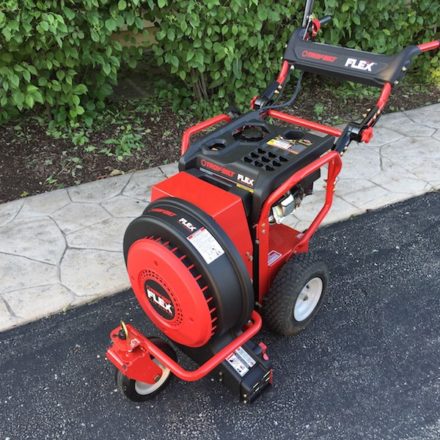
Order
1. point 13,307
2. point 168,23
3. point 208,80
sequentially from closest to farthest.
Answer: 1. point 13,307
2. point 168,23
3. point 208,80

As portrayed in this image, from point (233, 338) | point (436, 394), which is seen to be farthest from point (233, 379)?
point (436, 394)

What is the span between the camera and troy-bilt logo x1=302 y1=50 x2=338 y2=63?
96.8 inches

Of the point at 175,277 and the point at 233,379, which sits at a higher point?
the point at 175,277

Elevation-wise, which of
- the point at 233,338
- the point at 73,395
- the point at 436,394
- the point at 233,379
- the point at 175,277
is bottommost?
the point at 73,395

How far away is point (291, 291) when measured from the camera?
2197 mm

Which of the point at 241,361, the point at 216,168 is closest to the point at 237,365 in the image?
the point at 241,361

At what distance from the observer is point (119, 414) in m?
2.18

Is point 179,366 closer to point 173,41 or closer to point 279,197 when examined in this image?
point 279,197

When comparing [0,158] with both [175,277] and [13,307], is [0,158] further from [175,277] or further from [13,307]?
[175,277]

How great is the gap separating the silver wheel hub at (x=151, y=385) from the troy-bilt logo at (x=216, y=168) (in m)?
0.83

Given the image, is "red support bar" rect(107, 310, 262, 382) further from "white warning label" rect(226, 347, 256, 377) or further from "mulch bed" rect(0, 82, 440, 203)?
"mulch bed" rect(0, 82, 440, 203)

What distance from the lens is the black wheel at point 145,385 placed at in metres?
2.12

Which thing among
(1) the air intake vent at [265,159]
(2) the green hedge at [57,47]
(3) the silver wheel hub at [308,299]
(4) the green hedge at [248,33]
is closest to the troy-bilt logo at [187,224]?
(1) the air intake vent at [265,159]

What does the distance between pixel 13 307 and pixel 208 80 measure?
2.62m
